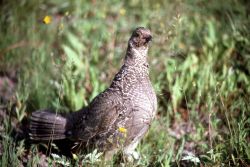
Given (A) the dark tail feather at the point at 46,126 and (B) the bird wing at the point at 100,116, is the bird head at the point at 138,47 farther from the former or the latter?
(A) the dark tail feather at the point at 46,126

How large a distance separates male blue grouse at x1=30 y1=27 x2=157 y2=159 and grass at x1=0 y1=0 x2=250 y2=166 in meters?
0.17

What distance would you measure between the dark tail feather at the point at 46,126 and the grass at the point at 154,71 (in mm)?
177

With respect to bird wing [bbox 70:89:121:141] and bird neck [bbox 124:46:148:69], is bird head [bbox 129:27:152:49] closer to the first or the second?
bird neck [bbox 124:46:148:69]

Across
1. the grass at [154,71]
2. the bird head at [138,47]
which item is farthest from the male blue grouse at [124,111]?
the grass at [154,71]

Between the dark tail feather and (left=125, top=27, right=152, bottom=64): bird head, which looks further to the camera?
the dark tail feather

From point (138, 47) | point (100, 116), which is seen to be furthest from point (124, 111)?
point (138, 47)

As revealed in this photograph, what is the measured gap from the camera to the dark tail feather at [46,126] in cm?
422

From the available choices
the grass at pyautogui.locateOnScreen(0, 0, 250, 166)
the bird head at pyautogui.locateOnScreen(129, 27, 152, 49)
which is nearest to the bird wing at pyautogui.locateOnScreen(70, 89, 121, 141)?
the grass at pyautogui.locateOnScreen(0, 0, 250, 166)

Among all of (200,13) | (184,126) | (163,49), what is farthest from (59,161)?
(200,13)

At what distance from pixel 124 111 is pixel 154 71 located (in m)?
1.60

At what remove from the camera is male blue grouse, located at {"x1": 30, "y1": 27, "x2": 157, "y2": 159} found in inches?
152

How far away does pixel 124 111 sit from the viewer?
12.7ft

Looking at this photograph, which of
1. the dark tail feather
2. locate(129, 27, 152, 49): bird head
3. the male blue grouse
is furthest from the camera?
the dark tail feather

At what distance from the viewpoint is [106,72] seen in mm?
5613
